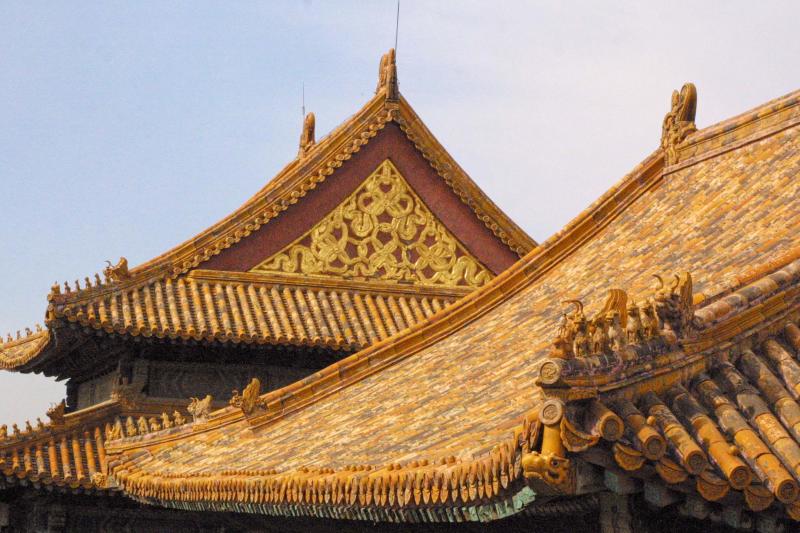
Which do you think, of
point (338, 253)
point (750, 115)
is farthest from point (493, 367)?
point (338, 253)

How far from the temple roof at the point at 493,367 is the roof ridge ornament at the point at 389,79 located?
299 inches

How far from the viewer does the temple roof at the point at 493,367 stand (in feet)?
21.4

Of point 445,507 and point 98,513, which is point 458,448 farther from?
point 98,513

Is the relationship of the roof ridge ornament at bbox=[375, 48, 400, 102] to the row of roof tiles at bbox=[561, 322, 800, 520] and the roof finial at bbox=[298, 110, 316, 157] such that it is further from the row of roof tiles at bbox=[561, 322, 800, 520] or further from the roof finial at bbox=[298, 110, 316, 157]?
the row of roof tiles at bbox=[561, 322, 800, 520]

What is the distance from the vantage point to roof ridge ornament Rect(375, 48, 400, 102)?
20.0m

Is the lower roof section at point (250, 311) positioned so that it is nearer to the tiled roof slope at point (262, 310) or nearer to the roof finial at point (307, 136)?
the tiled roof slope at point (262, 310)

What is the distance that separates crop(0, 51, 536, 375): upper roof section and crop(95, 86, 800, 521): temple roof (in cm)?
379

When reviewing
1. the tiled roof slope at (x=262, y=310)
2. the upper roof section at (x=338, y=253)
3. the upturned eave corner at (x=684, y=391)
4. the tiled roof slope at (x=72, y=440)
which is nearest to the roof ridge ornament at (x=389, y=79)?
the upper roof section at (x=338, y=253)

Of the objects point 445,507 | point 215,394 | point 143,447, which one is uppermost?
point 215,394

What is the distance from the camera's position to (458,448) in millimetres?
6855

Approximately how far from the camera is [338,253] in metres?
19.4

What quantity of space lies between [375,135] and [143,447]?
7.33 meters

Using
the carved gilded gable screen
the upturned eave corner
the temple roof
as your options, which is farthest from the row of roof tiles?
the carved gilded gable screen

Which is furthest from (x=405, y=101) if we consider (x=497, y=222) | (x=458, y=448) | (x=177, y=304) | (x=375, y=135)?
(x=458, y=448)
